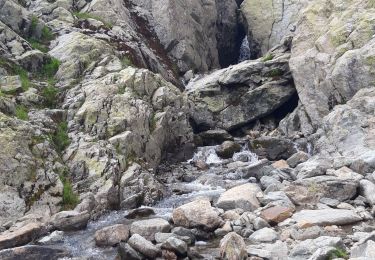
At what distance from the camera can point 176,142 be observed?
43.5m

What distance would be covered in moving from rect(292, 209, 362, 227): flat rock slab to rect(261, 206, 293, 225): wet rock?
517 mm

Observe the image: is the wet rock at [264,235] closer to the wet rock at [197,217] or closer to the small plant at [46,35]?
the wet rock at [197,217]

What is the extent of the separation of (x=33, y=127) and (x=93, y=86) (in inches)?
315

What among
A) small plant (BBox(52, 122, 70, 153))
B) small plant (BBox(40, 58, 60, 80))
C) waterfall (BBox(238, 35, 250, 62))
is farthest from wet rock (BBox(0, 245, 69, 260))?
waterfall (BBox(238, 35, 250, 62))

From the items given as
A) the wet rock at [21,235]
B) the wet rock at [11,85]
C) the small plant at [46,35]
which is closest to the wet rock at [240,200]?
the wet rock at [21,235]

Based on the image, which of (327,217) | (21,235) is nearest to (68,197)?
(21,235)

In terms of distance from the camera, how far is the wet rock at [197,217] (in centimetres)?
2325

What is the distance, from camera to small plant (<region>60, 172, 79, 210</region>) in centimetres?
2805

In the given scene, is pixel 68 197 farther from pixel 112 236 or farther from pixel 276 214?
pixel 276 214

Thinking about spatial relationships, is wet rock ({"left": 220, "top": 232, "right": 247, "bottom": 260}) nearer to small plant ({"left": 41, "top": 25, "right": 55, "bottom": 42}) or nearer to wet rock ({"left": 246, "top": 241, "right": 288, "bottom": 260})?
wet rock ({"left": 246, "top": 241, "right": 288, "bottom": 260})

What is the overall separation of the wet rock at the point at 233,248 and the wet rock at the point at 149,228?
4244 mm

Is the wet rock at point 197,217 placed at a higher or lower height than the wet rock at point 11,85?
lower

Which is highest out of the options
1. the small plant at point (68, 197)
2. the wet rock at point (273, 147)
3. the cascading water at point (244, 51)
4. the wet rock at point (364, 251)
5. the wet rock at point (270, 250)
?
the cascading water at point (244, 51)

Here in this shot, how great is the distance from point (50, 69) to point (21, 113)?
31.8 feet
